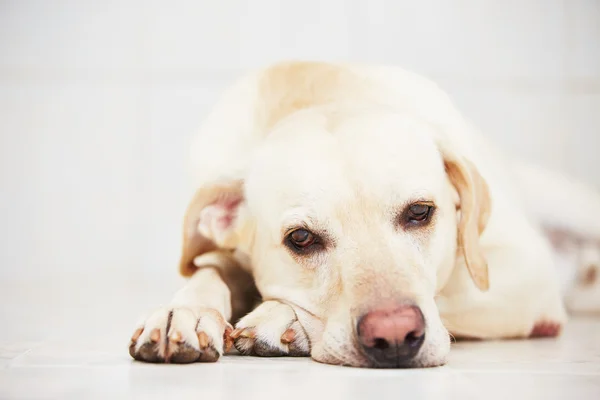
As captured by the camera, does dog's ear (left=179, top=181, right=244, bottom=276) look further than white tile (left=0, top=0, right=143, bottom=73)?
No

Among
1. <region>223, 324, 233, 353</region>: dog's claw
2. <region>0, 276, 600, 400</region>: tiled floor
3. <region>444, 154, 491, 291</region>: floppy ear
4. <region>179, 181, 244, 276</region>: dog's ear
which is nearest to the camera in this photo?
<region>0, 276, 600, 400</region>: tiled floor

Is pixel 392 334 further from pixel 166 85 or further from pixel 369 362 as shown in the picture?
pixel 166 85

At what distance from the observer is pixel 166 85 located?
4.64m

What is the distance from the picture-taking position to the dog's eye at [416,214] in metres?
1.79

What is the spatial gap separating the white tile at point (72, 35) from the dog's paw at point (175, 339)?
3281mm

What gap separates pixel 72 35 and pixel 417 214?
339 centimetres

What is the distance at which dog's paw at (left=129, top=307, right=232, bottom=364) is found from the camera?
1.58 m

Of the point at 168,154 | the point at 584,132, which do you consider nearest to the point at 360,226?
the point at 168,154

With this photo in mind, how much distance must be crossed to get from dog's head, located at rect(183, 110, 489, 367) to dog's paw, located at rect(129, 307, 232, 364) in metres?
0.24

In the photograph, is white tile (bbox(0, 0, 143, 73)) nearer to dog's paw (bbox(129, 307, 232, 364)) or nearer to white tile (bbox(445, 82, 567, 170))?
white tile (bbox(445, 82, 567, 170))

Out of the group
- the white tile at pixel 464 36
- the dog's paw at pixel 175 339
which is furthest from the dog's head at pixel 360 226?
the white tile at pixel 464 36

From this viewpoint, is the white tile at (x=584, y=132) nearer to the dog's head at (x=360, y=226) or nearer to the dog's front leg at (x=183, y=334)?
the dog's head at (x=360, y=226)

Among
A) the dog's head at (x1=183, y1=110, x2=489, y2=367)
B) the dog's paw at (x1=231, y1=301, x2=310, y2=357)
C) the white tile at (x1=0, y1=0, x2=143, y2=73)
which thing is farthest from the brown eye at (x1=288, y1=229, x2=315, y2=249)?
the white tile at (x1=0, y1=0, x2=143, y2=73)

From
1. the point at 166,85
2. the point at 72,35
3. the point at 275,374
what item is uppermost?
the point at 72,35
